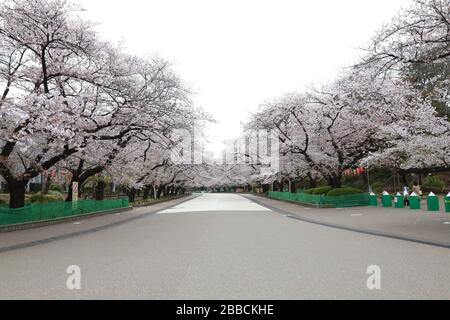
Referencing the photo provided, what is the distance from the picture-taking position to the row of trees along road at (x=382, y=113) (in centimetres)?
1279

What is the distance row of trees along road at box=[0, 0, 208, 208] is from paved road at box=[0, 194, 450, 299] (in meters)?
5.46

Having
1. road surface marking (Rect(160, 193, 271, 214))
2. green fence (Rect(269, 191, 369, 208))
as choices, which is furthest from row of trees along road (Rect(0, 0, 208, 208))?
green fence (Rect(269, 191, 369, 208))

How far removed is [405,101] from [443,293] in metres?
23.2

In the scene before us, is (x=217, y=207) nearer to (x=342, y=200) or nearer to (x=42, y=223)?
(x=342, y=200)

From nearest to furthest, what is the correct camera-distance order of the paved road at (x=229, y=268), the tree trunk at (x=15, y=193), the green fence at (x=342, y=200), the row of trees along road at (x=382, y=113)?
1. the paved road at (x=229, y=268)
2. the row of trees along road at (x=382, y=113)
3. the tree trunk at (x=15, y=193)
4. the green fence at (x=342, y=200)

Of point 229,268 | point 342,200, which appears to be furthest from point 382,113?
point 229,268

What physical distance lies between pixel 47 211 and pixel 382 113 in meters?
21.1

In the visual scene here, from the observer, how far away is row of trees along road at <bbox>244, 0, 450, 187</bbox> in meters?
12.8

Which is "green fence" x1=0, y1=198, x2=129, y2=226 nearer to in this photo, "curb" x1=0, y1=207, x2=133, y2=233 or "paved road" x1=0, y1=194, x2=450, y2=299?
"curb" x1=0, y1=207, x2=133, y2=233

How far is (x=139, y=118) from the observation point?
18.2 metres

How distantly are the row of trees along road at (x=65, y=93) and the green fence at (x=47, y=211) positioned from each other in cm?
140

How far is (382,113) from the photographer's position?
84.6ft

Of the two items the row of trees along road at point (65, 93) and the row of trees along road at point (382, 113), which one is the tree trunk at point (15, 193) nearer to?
the row of trees along road at point (65, 93)

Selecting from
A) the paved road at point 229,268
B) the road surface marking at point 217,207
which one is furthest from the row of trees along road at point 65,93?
the road surface marking at point 217,207
